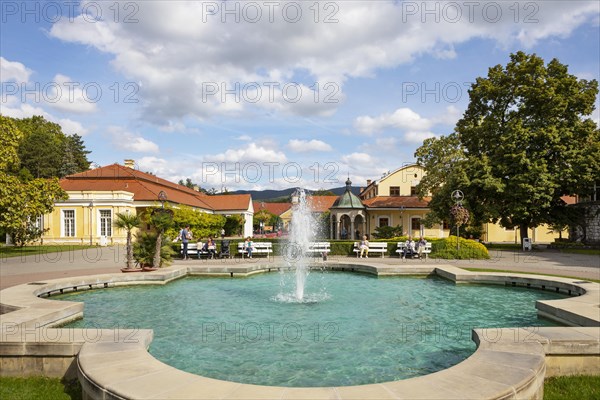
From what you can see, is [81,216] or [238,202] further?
[238,202]

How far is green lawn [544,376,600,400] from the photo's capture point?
5012 millimetres

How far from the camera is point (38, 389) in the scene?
5.30 metres

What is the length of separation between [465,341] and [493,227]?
4910 centimetres

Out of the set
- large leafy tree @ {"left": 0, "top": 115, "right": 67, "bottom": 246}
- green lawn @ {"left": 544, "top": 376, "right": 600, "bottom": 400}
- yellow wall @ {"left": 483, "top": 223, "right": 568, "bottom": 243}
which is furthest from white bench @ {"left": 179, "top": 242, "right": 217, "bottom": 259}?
yellow wall @ {"left": 483, "top": 223, "right": 568, "bottom": 243}

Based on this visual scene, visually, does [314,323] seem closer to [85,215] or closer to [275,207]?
[85,215]

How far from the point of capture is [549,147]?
29484 mm

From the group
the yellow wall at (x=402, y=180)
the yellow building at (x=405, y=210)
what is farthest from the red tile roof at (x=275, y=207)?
the yellow wall at (x=402, y=180)

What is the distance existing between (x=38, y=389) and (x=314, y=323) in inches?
202

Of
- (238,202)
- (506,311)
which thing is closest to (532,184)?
(506,311)

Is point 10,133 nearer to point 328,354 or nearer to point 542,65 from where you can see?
point 328,354

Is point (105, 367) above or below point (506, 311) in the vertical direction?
above

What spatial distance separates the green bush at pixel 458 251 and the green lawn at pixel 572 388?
1674 cm

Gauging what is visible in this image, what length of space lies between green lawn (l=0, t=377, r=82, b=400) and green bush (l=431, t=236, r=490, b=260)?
775 inches

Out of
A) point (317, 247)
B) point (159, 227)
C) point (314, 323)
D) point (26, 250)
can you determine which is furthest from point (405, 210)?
point (314, 323)
